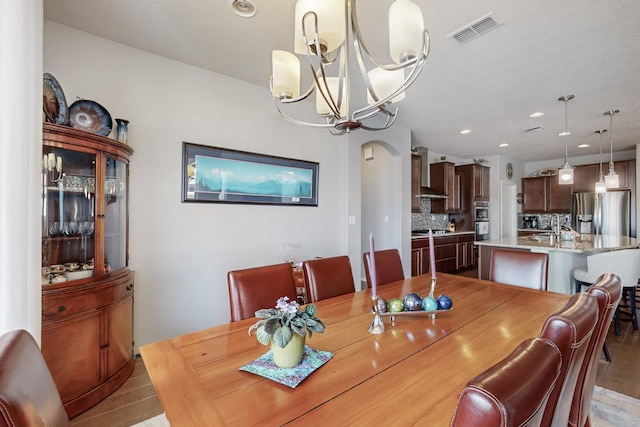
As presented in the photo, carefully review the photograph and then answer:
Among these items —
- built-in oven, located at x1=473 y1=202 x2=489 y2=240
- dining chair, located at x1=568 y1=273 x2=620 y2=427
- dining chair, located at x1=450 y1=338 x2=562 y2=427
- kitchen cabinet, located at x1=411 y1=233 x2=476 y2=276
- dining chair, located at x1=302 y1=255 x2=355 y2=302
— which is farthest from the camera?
built-in oven, located at x1=473 y1=202 x2=489 y2=240

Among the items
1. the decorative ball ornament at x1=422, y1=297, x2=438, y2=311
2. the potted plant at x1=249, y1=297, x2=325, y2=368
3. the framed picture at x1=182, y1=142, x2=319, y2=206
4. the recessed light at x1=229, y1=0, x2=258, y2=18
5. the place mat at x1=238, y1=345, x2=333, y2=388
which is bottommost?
the place mat at x1=238, y1=345, x2=333, y2=388

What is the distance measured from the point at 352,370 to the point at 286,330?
257mm

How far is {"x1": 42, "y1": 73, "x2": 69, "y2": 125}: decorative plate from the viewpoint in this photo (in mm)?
1789

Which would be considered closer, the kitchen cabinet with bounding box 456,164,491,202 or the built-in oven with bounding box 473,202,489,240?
the kitchen cabinet with bounding box 456,164,491,202

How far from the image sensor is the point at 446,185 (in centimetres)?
606

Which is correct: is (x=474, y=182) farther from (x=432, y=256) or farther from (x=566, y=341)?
(x=566, y=341)

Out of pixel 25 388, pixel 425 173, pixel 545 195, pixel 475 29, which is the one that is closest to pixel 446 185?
pixel 425 173

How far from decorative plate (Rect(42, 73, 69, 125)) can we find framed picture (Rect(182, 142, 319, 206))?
2.87ft

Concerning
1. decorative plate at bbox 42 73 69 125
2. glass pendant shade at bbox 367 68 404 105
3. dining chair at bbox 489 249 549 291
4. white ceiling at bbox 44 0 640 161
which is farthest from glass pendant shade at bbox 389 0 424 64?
decorative plate at bbox 42 73 69 125

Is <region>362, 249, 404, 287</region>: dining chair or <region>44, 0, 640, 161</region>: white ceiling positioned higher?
<region>44, 0, 640, 161</region>: white ceiling

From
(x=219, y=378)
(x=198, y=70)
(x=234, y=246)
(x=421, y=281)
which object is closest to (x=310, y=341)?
(x=219, y=378)

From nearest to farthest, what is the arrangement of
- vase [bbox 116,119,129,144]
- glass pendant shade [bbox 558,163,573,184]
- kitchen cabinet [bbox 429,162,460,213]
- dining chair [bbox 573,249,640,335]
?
vase [bbox 116,119,129,144]
dining chair [bbox 573,249,640,335]
glass pendant shade [bbox 558,163,573,184]
kitchen cabinet [bbox 429,162,460,213]

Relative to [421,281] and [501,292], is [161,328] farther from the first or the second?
[501,292]

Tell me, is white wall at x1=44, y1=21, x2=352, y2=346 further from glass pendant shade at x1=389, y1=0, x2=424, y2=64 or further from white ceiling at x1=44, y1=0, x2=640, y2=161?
glass pendant shade at x1=389, y1=0, x2=424, y2=64
